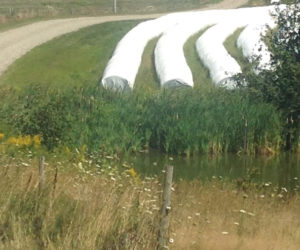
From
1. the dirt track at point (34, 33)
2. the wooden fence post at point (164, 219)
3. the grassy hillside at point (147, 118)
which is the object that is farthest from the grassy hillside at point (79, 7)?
the wooden fence post at point (164, 219)

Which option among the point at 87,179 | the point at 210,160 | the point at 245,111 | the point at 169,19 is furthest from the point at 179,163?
the point at 169,19

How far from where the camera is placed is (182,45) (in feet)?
119

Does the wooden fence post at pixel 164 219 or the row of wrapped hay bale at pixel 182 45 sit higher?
the wooden fence post at pixel 164 219

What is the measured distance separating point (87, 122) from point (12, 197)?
1168 centimetres

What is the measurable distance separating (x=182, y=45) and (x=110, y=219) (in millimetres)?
28334

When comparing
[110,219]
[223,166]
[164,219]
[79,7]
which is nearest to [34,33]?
[79,7]

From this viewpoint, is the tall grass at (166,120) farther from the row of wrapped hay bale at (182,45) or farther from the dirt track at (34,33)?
the dirt track at (34,33)

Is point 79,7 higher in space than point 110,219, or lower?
lower

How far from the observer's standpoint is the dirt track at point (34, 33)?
36003mm

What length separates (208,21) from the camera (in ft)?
140

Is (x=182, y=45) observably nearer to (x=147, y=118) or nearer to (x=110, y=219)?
(x=147, y=118)

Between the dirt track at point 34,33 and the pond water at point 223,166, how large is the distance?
546 inches

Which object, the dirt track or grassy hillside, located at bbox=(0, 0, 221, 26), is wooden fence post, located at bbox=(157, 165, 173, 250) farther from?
grassy hillside, located at bbox=(0, 0, 221, 26)

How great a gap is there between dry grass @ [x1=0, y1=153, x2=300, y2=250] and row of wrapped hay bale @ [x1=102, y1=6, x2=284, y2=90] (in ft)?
43.4
